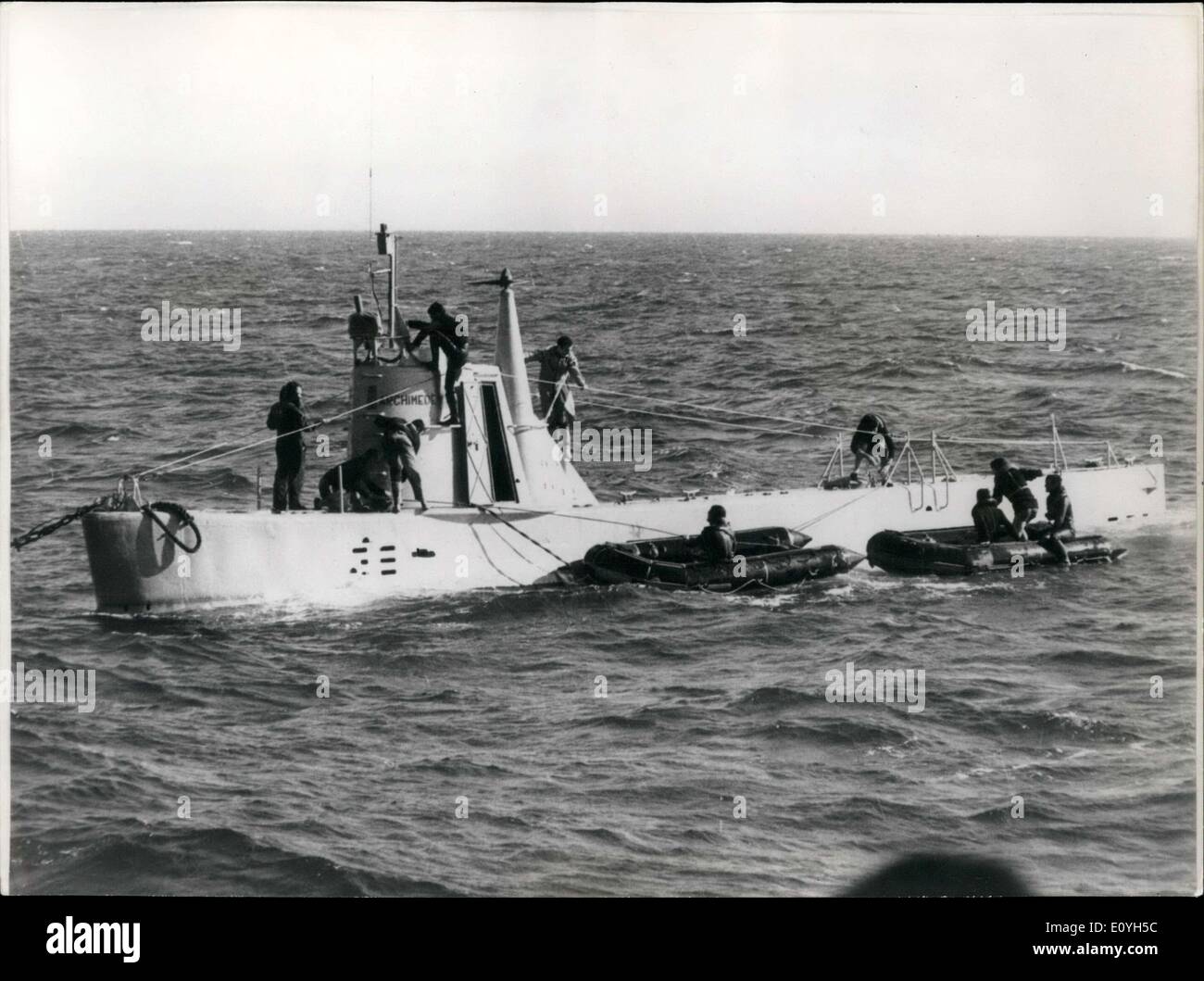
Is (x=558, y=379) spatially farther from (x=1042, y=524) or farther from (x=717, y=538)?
(x=1042, y=524)

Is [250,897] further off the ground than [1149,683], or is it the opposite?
[1149,683]

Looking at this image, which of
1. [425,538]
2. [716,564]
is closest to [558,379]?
[425,538]

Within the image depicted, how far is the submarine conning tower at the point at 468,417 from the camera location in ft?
68.9

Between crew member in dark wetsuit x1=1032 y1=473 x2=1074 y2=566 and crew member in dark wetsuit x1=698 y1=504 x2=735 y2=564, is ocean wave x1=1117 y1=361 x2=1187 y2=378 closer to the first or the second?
crew member in dark wetsuit x1=1032 y1=473 x2=1074 y2=566

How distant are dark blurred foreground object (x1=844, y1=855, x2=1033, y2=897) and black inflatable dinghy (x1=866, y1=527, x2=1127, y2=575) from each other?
818cm

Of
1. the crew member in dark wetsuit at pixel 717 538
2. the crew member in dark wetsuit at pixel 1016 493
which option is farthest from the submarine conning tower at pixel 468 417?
the crew member in dark wetsuit at pixel 1016 493

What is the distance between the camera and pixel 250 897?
44.8 ft

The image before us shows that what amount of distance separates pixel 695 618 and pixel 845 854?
233 inches

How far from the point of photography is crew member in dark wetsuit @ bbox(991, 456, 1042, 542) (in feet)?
76.1

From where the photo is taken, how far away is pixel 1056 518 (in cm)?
2317

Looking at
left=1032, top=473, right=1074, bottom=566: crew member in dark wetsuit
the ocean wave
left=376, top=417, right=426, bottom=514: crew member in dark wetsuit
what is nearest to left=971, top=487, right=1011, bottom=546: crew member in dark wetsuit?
left=1032, top=473, right=1074, bottom=566: crew member in dark wetsuit

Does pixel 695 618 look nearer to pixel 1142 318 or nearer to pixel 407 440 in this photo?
pixel 407 440

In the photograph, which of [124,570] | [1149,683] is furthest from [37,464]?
[1149,683]

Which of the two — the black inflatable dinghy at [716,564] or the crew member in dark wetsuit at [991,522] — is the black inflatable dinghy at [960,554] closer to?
the crew member in dark wetsuit at [991,522]
